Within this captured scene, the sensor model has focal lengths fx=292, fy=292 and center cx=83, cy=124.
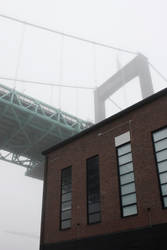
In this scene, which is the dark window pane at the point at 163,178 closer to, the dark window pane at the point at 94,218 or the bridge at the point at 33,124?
the dark window pane at the point at 94,218

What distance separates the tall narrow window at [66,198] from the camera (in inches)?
680

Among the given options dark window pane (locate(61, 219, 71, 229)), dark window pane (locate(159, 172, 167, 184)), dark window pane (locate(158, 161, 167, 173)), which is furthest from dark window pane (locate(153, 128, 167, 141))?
dark window pane (locate(61, 219, 71, 229))

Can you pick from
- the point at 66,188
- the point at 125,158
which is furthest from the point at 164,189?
the point at 66,188

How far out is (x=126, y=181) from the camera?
14.7 meters

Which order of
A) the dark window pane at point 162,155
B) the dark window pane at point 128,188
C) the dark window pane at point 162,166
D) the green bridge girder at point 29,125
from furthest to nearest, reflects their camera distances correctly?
the green bridge girder at point 29,125
the dark window pane at point 128,188
the dark window pane at point 162,155
the dark window pane at point 162,166

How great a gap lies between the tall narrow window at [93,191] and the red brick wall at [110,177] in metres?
0.28

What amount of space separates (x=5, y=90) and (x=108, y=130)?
71.8 feet

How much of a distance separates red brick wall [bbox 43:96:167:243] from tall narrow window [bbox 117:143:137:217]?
0.87ft

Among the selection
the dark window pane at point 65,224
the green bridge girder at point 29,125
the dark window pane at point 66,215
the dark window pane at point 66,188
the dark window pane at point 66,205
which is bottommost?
the dark window pane at point 65,224

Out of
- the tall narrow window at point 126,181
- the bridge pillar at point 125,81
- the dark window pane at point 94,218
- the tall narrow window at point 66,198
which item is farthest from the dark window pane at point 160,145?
the bridge pillar at point 125,81

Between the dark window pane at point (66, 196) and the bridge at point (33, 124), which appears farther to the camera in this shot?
the bridge at point (33, 124)

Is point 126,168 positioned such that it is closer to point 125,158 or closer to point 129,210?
point 125,158

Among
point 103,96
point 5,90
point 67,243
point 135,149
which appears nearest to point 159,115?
point 135,149

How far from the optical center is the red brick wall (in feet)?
43.9
